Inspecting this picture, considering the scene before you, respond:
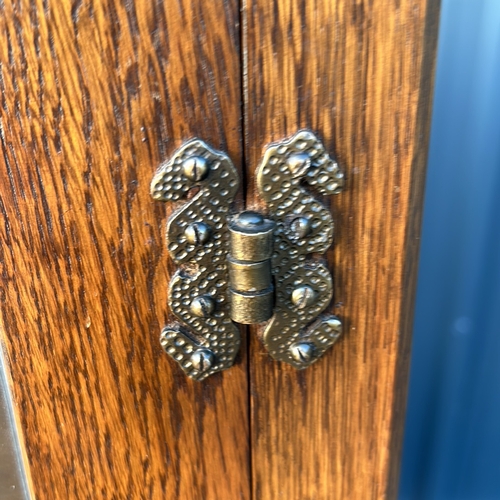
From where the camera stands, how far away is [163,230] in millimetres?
342

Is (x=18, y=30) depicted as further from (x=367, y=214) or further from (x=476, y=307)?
(x=476, y=307)

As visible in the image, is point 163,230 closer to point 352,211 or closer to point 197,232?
point 197,232

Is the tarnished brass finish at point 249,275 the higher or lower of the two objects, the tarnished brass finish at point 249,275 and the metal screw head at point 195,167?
the lower

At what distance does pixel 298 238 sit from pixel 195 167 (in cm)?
8

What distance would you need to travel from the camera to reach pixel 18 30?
291 mm

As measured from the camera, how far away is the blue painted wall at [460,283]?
58 centimetres

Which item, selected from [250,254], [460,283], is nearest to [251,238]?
[250,254]

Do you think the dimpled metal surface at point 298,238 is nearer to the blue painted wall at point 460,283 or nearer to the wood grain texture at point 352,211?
the wood grain texture at point 352,211

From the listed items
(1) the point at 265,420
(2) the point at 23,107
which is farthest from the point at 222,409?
(2) the point at 23,107

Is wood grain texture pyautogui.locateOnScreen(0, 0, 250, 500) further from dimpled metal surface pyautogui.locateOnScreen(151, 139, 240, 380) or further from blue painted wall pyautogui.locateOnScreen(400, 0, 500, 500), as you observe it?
blue painted wall pyautogui.locateOnScreen(400, 0, 500, 500)

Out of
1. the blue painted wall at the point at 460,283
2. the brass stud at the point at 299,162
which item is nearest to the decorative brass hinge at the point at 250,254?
the brass stud at the point at 299,162

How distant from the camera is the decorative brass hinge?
1.07ft

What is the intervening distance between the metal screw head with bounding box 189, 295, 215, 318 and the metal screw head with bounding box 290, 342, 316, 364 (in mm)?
68

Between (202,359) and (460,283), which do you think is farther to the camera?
(460,283)
